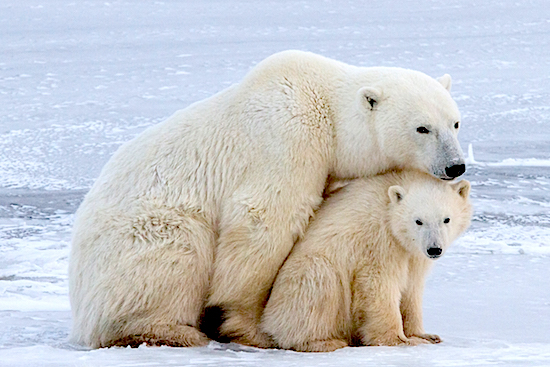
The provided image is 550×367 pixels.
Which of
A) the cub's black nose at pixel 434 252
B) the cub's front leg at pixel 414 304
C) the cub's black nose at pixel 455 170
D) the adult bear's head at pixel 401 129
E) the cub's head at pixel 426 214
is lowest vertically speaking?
the cub's front leg at pixel 414 304

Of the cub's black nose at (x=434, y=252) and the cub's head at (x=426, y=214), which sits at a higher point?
the cub's head at (x=426, y=214)

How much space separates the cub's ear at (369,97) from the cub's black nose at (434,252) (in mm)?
734

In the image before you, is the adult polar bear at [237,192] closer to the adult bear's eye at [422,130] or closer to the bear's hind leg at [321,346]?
the adult bear's eye at [422,130]

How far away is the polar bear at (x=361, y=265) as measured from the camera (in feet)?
13.2

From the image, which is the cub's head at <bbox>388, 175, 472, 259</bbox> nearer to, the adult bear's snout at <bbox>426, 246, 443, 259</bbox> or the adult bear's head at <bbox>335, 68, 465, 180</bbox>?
the adult bear's snout at <bbox>426, 246, 443, 259</bbox>

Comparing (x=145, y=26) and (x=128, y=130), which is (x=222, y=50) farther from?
(x=128, y=130)

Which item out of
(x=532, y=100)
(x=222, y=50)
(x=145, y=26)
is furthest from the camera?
(x=145, y=26)

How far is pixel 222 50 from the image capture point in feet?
42.2

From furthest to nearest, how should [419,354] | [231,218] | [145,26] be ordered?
[145,26], [231,218], [419,354]

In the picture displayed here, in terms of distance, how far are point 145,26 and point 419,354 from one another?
463 inches

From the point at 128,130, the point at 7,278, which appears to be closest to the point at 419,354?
the point at 7,278

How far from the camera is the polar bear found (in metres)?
4.04

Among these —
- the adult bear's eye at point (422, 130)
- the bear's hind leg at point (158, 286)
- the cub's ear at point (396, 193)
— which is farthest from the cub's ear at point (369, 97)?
the bear's hind leg at point (158, 286)

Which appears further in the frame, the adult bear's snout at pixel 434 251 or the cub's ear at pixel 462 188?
the cub's ear at pixel 462 188
